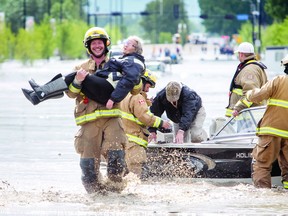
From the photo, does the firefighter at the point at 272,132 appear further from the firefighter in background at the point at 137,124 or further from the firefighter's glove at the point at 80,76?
the firefighter's glove at the point at 80,76

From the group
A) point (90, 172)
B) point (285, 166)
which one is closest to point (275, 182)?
point (285, 166)

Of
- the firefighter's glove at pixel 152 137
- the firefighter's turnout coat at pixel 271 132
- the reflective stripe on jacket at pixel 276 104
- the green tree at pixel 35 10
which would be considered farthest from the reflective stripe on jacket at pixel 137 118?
the green tree at pixel 35 10

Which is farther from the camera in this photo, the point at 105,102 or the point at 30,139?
the point at 30,139

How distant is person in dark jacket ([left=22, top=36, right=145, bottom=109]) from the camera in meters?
12.1

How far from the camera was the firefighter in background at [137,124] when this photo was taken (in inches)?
564

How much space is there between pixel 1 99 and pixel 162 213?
1148 inches

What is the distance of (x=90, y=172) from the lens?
12289 millimetres

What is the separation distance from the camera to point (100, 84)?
1223cm

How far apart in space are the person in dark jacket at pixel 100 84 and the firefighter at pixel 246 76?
431cm

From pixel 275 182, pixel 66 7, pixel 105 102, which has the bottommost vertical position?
pixel 66 7

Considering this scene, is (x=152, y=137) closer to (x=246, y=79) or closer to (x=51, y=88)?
(x=246, y=79)

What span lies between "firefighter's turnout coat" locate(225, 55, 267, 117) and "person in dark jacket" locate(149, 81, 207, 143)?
2.62 feet

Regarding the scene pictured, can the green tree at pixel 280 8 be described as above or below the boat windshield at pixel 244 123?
below

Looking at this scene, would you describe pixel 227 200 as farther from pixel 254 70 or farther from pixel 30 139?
pixel 30 139
